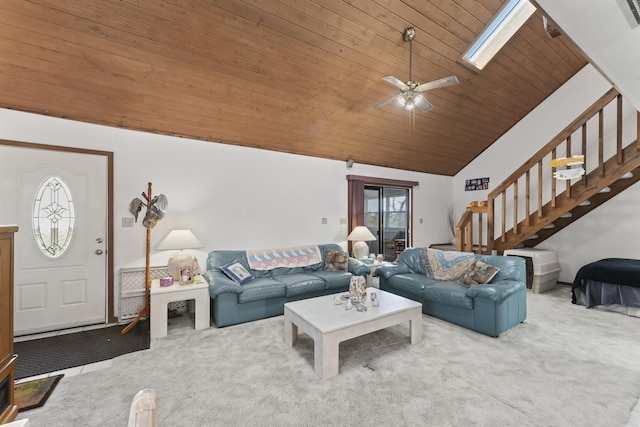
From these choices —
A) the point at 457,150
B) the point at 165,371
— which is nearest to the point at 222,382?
the point at 165,371

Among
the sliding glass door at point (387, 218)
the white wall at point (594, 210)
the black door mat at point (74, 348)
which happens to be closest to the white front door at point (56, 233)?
the black door mat at point (74, 348)

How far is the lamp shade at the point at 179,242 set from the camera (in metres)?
3.33

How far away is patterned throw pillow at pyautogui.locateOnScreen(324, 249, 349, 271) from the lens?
4.40m

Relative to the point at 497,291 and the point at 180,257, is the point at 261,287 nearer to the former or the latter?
the point at 180,257

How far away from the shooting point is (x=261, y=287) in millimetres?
3494

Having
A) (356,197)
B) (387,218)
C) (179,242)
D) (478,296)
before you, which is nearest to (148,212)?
(179,242)

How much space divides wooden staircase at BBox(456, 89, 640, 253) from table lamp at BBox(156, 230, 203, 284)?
186 inches

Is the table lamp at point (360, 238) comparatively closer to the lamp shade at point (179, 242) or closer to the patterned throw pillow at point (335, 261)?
the patterned throw pillow at point (335, 261)

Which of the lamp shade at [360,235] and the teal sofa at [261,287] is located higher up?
the lamp shade at [360,235]

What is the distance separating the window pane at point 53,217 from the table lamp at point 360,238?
3.95 meters

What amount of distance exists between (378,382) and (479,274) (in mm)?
2073

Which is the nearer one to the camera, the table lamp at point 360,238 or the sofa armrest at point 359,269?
the sofa armrest at point 359,269

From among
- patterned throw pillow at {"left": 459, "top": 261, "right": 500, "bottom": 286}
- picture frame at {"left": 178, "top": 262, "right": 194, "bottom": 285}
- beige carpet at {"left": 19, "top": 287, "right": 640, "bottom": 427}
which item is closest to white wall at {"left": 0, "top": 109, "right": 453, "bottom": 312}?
picture frame at {"left": 178, "top": 262, "right": 194, "bottom": 285}

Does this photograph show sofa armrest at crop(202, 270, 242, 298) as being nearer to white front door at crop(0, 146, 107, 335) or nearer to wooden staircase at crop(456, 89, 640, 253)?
white front door at crop(0, 146, 107, 335)
